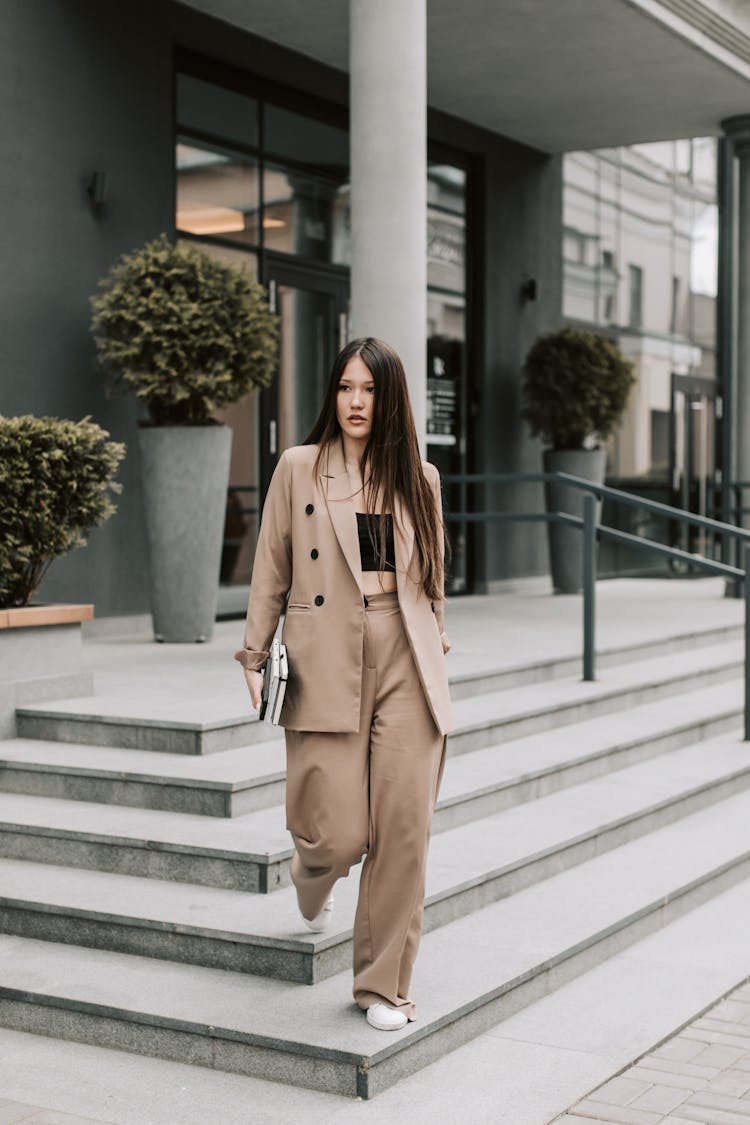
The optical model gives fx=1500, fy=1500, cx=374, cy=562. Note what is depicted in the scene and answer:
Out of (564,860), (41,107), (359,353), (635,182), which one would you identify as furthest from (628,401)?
(359,353)

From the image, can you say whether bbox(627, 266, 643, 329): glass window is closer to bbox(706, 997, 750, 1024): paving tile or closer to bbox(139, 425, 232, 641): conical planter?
bbox(139, 425, 232, 641): conical planter

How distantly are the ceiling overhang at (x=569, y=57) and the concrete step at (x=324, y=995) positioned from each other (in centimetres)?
644

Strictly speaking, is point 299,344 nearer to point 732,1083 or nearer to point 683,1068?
point 683,1068

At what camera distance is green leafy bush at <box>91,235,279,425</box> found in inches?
319

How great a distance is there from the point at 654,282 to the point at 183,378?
10.7 metres

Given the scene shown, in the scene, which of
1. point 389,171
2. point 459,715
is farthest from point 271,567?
point 389,171

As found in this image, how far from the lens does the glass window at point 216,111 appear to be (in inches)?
381

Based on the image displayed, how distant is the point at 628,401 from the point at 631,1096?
9.68 m

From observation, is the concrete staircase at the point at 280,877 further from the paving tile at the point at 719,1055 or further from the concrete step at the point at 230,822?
the paving tile at the point at 719,1055

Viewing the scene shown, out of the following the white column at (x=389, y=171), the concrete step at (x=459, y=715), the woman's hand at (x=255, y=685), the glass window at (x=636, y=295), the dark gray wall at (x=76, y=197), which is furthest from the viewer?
the glass window at (x=636, y=295)

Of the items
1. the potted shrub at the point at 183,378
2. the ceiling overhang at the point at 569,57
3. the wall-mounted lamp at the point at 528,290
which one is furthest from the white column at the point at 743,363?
the potted shrub at the point at 183,378

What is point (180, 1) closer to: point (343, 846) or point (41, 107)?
point (41, 107)

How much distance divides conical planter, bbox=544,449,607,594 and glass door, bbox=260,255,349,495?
261 cm

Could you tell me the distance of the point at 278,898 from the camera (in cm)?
464
